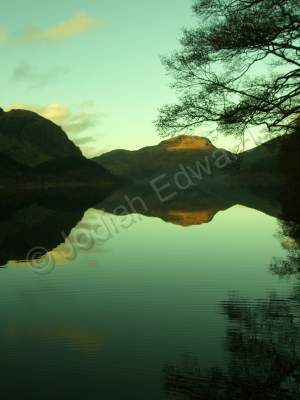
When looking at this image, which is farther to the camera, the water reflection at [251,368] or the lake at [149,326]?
the lake at [149,326]

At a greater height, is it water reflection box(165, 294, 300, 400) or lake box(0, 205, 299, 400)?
lake box(0, 205, 299, 400)

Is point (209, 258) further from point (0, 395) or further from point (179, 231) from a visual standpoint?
point (0, 395)

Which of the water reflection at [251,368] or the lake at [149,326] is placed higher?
the lake at [149,326]

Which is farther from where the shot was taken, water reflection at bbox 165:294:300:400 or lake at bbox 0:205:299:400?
lake at bbox 0:205:299:400

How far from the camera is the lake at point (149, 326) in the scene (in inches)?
412

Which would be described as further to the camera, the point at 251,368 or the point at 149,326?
the point at 149,326

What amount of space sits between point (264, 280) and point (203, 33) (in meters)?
9.40

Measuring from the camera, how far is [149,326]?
14352 mm

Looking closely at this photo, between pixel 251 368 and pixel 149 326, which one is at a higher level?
pixel 149 326

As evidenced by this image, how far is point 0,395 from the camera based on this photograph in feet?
32.9

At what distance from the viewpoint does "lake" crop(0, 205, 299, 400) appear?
34.3ft

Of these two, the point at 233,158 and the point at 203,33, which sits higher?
the point at 203,33

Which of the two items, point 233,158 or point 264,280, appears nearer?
point 233,158

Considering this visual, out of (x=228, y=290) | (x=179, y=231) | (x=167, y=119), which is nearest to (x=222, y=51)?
(x=167, y=119)
